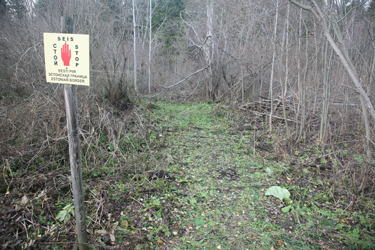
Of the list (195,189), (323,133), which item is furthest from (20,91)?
(323,133)

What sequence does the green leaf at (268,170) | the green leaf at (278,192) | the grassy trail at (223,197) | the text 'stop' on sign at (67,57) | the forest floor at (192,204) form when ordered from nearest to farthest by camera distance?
1. the text 'stop' on sign at (67,57)
2. the forest floor at (192,204)
3. the grassy trail at (223,197)
4. the green leaf at (278,192)
5. the green leaf at (268,170)

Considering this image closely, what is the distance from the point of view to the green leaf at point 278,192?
3826 mm

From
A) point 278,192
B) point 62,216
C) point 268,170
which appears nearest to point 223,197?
point 278,192

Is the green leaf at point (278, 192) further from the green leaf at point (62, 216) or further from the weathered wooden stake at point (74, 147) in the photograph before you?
the green leaf at point (62, 216)

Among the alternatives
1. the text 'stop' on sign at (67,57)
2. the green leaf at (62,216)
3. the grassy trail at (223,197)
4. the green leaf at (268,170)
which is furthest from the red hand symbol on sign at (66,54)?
the green leaf at (268,170)

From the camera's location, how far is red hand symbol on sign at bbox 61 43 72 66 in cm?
210

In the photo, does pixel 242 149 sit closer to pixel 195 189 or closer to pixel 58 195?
pixel 195 189

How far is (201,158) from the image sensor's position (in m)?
5.29

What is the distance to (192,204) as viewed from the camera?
358 centimetres

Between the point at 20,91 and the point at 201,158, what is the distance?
5.14 meters

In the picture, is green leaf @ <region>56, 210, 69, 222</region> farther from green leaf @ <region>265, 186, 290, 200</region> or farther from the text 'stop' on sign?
green leaf @ <region>265, 186, 290, 200</region>

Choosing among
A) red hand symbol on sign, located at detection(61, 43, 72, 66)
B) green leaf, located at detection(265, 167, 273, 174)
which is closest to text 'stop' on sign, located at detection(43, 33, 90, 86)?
red hand symbol on sign, located at detection(61, 43, 72, 66)

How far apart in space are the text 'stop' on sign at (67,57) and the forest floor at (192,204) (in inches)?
66.0

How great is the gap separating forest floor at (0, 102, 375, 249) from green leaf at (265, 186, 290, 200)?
23mm
